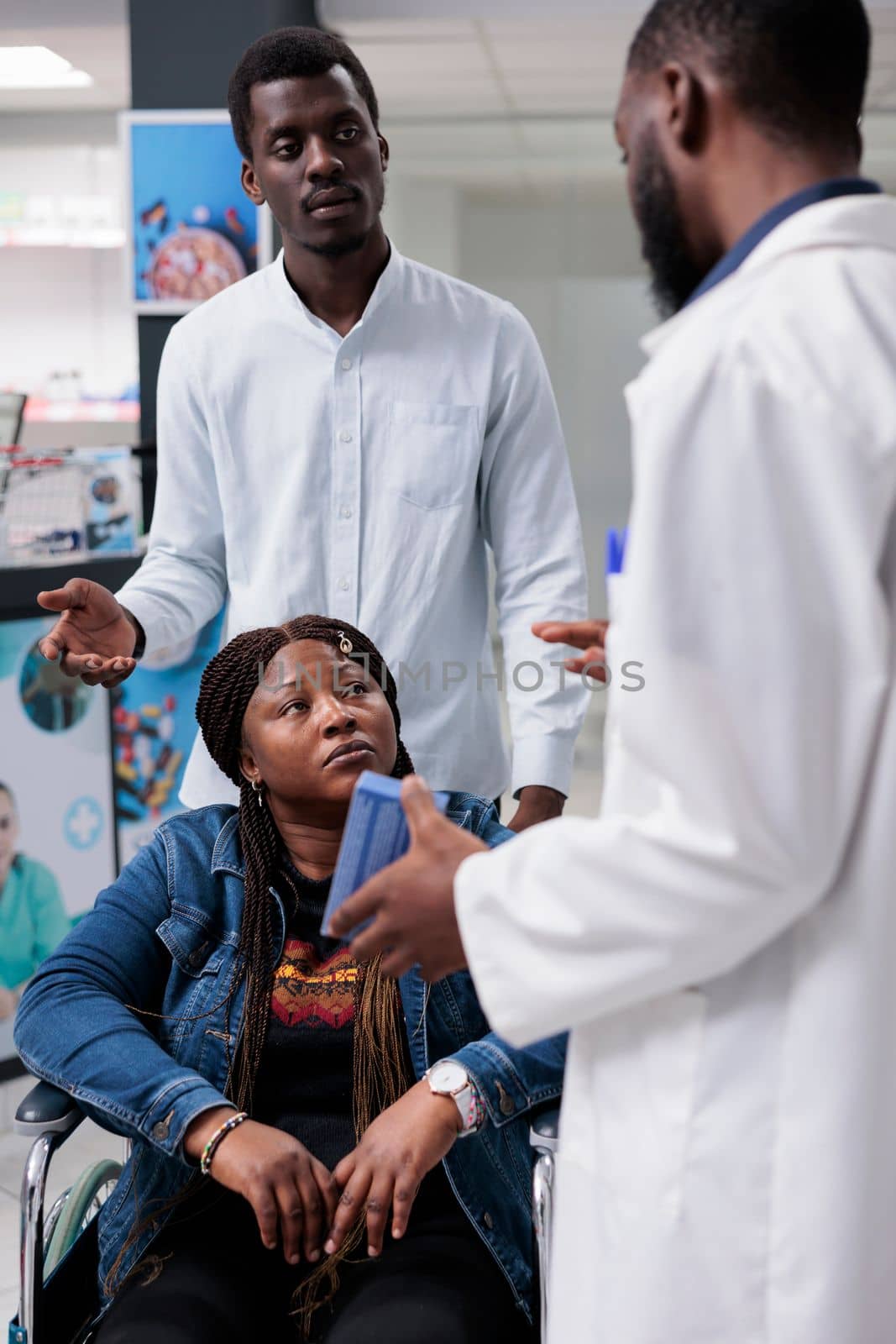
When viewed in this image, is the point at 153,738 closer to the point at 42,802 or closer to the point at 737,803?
the point at 42,802

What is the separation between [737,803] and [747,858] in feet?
0.10

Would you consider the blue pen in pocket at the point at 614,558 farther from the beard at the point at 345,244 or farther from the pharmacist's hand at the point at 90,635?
the beard at the point at 345,244

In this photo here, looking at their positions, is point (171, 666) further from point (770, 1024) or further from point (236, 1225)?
point (770, 1024)

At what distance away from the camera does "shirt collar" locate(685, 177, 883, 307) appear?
0.80 m

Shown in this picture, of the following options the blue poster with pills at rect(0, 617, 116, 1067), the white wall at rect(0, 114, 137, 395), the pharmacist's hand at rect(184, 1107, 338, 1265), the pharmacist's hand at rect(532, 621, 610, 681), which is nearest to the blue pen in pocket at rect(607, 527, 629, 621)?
the pharmacist's hand at rect(532, 621, 610, 681)

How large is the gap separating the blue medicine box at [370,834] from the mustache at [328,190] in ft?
3.46

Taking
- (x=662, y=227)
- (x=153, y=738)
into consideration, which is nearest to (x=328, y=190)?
(x=662, y=227)

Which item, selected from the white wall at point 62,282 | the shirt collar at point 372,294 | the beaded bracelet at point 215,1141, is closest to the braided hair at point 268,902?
the beaded bracelet at point 215,1141

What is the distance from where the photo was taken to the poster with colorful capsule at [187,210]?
150 inches

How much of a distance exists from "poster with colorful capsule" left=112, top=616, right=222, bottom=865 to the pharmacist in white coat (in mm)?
2556

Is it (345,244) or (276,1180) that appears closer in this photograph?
(276,1180)

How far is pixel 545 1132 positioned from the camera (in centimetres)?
135

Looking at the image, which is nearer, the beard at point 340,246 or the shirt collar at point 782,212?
the shirt collar at point 782,212

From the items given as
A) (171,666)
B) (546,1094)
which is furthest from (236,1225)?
(171,666)
